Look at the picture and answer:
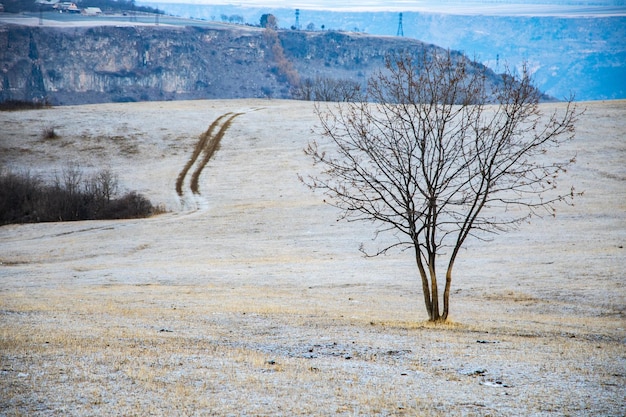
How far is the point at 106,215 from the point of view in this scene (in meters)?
45.2

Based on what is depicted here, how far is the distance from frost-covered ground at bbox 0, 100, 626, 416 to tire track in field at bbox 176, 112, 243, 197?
3.95 ft

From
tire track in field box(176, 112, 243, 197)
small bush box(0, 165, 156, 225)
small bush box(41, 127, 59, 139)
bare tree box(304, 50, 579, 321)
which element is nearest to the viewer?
bare tree box(304, 50, 579, 321)

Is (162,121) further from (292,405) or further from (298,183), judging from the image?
(292,405)

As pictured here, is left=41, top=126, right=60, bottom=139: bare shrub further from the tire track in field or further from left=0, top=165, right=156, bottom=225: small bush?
left=0, top=165, right=156, bottom=225: small bush

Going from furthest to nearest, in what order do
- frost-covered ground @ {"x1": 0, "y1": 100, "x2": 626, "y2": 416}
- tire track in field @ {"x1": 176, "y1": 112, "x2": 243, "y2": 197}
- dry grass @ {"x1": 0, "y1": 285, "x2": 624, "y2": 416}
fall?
tire track in field @ {"x1": 176, "y1": 112, "x2": 243, "y2": 197} → frost-covered ground @ {"x1": 0, "y1": 100, "x2": 626, "y2": 416} → dry grass @ {"x1": 0, "y1": 285, "x2": 624, "y2": 416}

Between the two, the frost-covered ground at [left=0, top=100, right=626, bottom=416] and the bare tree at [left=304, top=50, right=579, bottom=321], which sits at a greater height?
the bare tree at [left=304, top=50, right=579, bottom=321]

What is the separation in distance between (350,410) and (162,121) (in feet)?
226

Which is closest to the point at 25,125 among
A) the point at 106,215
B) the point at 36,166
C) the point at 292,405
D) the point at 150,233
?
the point at 36,166

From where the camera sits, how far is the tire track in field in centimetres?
5359

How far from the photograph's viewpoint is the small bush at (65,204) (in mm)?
45156

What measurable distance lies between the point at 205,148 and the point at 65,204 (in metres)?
20.9

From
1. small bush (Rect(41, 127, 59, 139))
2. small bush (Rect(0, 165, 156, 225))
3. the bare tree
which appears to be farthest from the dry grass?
small bush (Rect(41, 127, 59, 139))

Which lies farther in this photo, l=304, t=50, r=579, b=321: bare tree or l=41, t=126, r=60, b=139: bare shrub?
l=41, t=126, r=60, b=139: bare shrub

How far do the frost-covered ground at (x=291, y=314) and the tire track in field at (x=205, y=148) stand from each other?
3.95 feet
